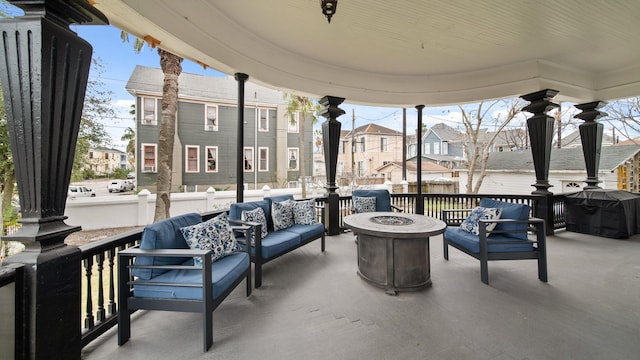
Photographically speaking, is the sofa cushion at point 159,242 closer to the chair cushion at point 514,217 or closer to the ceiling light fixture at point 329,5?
the ceiling light fixture at point 329,5

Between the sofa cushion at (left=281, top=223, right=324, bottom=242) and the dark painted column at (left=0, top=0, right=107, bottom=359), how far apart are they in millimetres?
2363

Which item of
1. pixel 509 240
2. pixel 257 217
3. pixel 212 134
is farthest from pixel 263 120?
pixel 509 240

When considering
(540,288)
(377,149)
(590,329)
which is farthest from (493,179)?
(590,329)

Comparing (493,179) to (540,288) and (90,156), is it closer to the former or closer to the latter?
(540,288)

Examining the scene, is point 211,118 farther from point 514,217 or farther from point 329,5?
point 514,217

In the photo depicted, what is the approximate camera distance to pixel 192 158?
11.4 m

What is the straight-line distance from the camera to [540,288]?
2799mm

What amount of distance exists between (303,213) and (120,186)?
11132 mm

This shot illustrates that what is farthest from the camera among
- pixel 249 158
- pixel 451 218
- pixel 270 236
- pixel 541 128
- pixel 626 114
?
pixel 249 158

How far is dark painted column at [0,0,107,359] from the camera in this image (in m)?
1.32

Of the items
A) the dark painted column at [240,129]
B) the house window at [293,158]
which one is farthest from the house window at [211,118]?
the dark painted column at [240,129]

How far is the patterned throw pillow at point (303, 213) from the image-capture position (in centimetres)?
388

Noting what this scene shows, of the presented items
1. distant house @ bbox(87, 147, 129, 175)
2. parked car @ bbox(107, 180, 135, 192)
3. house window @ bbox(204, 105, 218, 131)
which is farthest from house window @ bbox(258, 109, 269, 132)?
parked car @ bbox(107, 180, 135, 192)

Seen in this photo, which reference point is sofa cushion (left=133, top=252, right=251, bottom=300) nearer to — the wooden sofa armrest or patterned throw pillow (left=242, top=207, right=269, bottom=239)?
patterned throw pillow (left=242, top=207, right=269, bottom=239)
